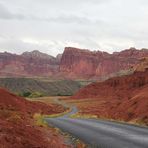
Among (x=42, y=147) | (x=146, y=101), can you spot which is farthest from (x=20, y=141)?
(x=146, y=101)

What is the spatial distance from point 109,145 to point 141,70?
175868 mm

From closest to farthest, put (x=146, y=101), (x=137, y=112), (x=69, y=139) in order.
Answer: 1. (x=69, y=139)
2. (x=137, y=112)
3. (x=146, y=101)

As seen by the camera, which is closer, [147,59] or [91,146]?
[91,146]

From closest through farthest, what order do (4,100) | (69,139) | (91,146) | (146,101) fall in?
(91,146), (69,139), (146,101), (4,100)

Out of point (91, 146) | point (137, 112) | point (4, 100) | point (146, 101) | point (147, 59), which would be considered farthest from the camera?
point (147, 59)

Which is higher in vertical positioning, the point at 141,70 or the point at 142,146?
the point at 141,70

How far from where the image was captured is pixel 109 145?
68.4 ft

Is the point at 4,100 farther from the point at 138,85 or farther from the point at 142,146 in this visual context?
the point at 138,85

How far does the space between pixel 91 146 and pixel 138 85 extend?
16865 centimetres

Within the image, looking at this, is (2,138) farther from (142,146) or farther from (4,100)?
(4,100)

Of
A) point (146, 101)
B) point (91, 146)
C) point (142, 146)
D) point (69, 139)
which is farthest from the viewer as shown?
point (146, 101)

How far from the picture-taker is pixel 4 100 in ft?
273

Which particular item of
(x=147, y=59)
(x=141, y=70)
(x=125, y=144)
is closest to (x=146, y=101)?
(x=125, y=144)

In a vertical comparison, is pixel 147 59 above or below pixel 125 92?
above
